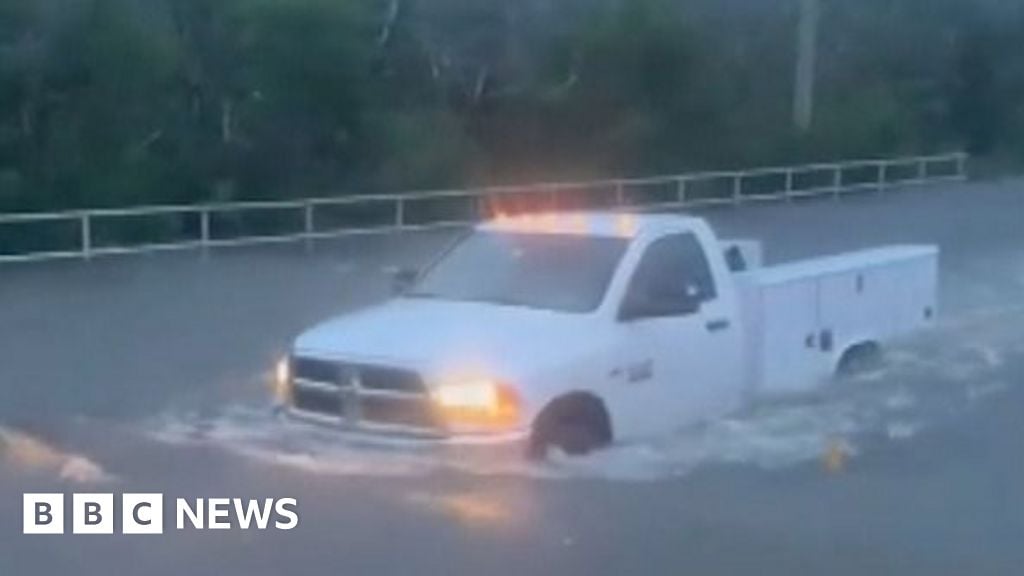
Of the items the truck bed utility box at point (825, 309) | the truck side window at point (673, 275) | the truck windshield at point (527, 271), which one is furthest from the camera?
the truck bed utility box at point (825, 309)

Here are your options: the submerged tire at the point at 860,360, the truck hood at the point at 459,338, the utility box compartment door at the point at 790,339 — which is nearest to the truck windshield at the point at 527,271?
the truck hood at the point at 459,338

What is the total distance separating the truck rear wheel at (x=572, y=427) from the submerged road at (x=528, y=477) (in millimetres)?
141

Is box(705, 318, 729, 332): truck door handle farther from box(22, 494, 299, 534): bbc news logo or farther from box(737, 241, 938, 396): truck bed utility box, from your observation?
box(22, 494, 299, 534): bbc news logo

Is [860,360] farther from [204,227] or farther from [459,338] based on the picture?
[204,227]

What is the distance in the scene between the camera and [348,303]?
2902 cm

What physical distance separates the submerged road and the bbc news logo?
0.43 ft

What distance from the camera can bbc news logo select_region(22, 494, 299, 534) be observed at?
12.9 metres

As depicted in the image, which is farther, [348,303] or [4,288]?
[4,288]

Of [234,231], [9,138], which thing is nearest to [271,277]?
[234,231]

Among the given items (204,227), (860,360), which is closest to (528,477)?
(860,360)

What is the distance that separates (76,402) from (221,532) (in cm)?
697

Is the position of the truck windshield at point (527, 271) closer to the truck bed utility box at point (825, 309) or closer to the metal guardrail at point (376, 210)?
the truck bed utility box at point (825, 309)

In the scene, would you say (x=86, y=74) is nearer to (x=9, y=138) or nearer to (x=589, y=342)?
(x=9, y=138)

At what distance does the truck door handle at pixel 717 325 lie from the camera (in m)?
17.1
